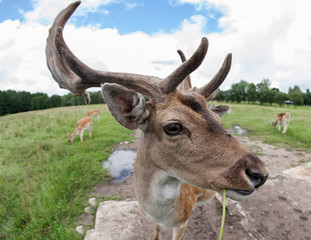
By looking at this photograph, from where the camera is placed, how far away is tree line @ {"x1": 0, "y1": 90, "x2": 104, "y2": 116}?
4806 cm

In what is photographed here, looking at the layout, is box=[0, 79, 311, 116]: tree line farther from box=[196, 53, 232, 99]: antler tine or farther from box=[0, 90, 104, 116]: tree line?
box=[196, 53, 232, 99]: antler tine

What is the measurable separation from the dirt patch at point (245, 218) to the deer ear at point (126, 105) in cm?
254

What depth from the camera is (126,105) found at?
6.35ft

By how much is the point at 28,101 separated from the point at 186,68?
6318cm

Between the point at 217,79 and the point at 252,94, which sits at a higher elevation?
the point at 252,94

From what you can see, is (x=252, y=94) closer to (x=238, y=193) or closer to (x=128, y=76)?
(x=128, y=76)

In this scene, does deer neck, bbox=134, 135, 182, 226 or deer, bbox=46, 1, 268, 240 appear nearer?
deer, bbox=46, 1, 268, 240

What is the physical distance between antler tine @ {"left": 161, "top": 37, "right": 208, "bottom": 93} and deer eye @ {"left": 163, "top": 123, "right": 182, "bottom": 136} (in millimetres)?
398

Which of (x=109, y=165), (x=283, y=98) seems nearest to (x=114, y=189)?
(x=109, y=165)

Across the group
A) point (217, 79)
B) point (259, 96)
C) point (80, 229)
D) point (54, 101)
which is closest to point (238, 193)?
point (217, 79)

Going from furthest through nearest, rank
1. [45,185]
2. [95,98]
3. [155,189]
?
[95,98] < [45,185] < [155,189]

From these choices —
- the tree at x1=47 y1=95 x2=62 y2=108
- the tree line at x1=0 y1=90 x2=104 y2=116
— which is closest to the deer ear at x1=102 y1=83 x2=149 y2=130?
the tree line at x1=0 y1=90 x2=104 y2=116

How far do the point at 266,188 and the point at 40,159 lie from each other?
22.7 ft

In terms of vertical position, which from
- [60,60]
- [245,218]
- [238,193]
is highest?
[60,60]
